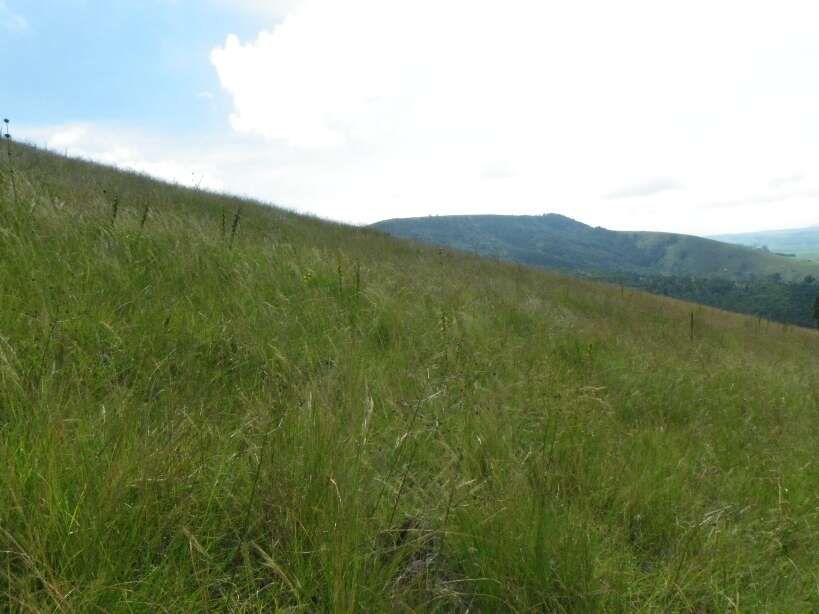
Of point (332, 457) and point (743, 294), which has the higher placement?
point (332, 457)

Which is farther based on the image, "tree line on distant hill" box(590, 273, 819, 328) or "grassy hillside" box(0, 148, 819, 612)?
"tree line on distant hill" box(590, 273, 819, 328)

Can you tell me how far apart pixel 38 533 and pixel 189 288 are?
2.34 meters

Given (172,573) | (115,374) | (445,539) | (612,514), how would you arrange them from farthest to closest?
(115,374) → (612,514) → (445,539) → (172,573)

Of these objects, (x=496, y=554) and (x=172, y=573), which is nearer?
(x=172, y=573)

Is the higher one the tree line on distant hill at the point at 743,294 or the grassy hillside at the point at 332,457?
the grassy hillside at the point at 332,457

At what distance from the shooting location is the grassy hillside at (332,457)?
1310 mm

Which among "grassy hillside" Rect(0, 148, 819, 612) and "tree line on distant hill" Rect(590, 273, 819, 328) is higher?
"grassy hillside" Rect(0, 148, 819, 612)

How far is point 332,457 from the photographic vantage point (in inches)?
64.2

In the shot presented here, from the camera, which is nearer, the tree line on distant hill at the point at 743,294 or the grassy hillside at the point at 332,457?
the grassy hillside at the point at 332,457

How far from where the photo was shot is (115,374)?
2.16 metres

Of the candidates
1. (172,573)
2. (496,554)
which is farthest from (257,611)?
(496,554)

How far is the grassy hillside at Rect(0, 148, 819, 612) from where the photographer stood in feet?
4.30

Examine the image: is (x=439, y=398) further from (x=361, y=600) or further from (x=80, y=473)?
(x=80, y=473)

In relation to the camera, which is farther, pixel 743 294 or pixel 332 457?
pixel 743 294
